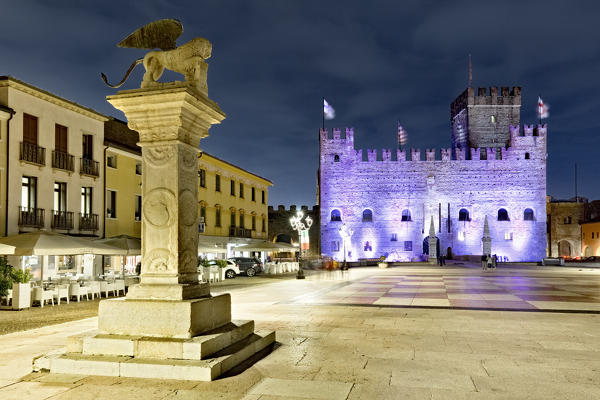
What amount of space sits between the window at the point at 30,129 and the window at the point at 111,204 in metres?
4.63

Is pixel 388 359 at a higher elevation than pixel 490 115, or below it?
below

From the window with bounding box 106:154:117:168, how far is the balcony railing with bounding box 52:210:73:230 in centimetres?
350

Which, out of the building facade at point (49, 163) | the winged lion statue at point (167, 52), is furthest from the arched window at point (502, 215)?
the winged lion statue at point (167, 52)

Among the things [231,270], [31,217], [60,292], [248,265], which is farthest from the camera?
[248,265]

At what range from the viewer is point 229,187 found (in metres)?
35.9

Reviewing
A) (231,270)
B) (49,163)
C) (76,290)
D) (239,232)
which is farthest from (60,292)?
(239,232)

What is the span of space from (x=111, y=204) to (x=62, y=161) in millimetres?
3707

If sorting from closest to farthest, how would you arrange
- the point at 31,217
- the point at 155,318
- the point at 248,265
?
the point at 155,318
the point at 31,217
the point at 248,265

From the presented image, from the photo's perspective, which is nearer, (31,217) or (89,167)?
(31,217)

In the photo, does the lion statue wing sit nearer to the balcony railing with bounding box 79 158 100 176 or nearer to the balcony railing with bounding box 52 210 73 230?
the balcony railing with bounding box 52 210 73 230

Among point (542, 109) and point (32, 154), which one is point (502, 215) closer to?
point (542, 109)

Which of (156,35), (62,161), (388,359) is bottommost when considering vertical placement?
(388,359)

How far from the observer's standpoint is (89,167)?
2175 cm

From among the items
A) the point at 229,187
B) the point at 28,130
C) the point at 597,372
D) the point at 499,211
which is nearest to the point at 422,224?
the point at 499,211
